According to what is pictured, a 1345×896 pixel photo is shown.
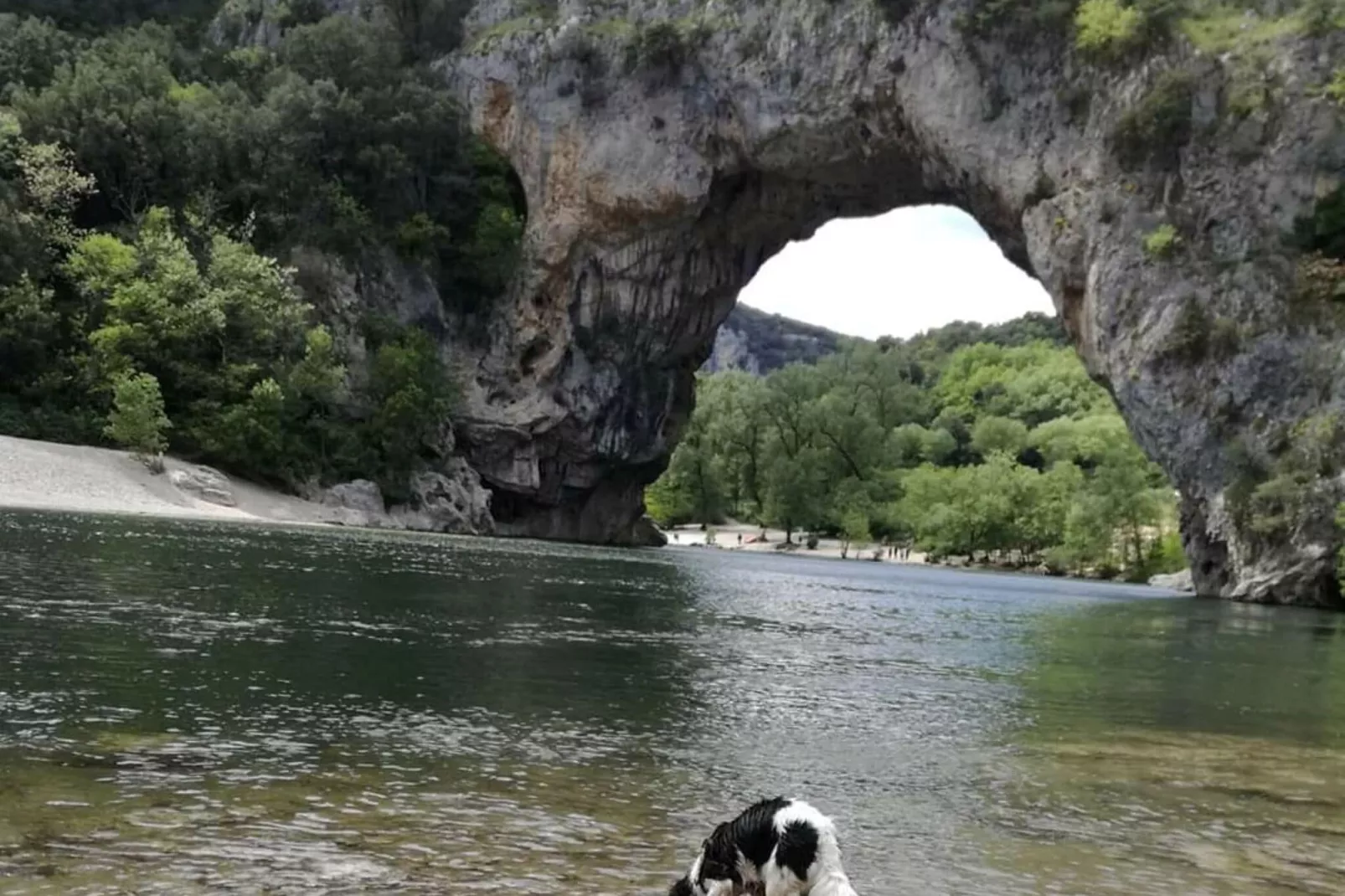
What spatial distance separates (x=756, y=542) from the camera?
8944cm

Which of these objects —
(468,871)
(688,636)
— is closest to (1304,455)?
(688,636)

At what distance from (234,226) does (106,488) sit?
18188 millimetres

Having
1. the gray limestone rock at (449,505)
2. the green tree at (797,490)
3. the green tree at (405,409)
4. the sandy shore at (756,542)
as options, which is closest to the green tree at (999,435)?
the sandy shore at (756,542)

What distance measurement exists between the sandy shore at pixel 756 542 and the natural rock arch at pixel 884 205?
51.4 feet

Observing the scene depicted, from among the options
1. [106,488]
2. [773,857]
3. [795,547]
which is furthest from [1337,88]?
[795,547]

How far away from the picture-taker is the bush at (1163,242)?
4088 cm

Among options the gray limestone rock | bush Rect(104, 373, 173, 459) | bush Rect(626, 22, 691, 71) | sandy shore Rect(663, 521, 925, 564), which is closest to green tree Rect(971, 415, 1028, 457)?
sandy shore Rect(663, 521, 925, 564)

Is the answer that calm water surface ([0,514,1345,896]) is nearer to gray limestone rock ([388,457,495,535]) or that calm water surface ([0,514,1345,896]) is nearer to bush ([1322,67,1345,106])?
bush ([1322,67,1345,106])

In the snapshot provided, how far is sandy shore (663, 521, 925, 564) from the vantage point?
82750mm

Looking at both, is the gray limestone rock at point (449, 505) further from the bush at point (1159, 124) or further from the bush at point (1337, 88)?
the bush at point (1337, 88)

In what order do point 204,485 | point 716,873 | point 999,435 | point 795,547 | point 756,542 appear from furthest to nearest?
point 999,435, point 756,542, point 795,547, point 204,485, point 716,873

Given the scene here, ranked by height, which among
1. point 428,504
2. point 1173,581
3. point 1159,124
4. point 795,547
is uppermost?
point 1159,124

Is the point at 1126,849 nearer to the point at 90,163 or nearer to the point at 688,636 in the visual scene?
the point at 688,636

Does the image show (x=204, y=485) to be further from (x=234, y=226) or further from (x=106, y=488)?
(x=234, y=226)
